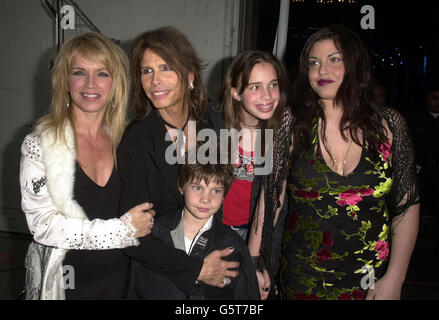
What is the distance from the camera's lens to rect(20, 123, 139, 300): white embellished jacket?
1.48 metres

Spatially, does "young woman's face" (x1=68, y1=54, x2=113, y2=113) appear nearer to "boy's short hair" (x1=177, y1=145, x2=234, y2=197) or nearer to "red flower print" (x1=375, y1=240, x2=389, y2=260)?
"boy's short hair" (x1=177, y1=145, x2=234, y2=197)

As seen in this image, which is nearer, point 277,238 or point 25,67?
point 277,238

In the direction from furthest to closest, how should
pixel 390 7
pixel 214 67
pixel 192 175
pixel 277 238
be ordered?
pixel 390 7 < pixel 214 67 < pixel 277 238 < pixel 192 175

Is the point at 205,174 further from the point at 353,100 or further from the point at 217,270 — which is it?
the point at 353,100

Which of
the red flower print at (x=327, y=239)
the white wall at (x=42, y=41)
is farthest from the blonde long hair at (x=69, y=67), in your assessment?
the white wall at (x=42, y=41)

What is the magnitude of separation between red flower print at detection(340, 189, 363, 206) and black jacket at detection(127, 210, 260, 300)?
1.73ft

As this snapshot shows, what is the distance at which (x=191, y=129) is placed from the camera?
6.32 ft

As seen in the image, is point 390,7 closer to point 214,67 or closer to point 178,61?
point 214,67

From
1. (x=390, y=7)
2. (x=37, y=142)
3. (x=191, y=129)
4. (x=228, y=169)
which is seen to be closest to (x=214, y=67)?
(x=191, y=129)

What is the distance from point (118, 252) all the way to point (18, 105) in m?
3.51

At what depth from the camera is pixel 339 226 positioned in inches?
62.5

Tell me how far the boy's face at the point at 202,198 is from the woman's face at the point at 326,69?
2.24 ft

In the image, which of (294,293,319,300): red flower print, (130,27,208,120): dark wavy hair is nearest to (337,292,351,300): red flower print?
(294,293,319,300): red flower print

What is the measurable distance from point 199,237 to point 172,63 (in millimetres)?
887
